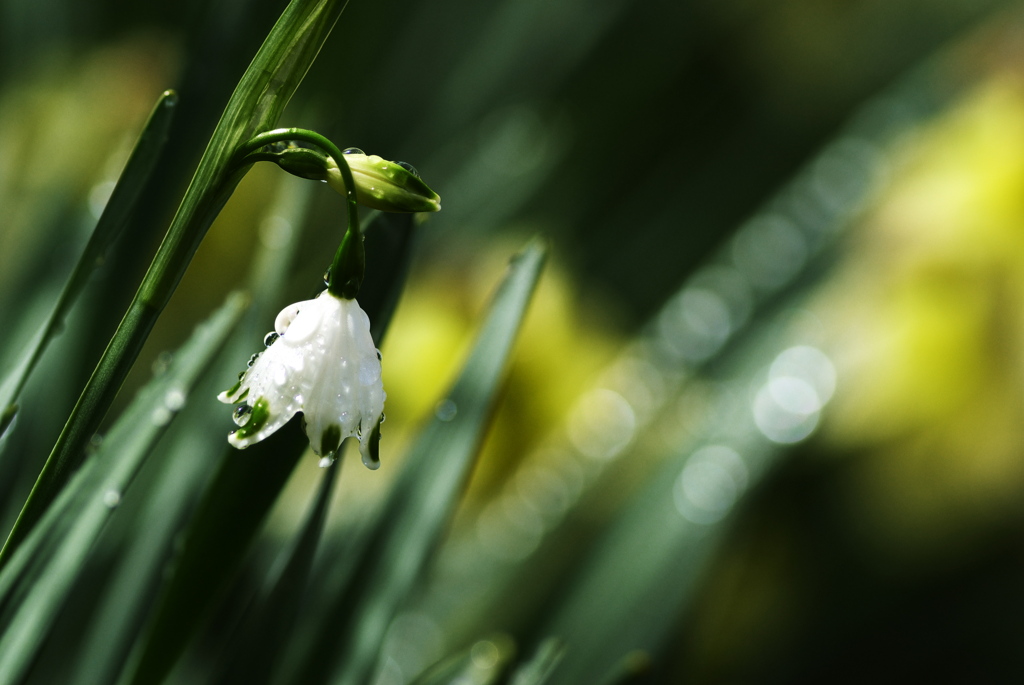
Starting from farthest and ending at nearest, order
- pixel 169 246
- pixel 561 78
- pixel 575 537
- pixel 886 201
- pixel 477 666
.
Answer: pixel 561 78, pixel 886 201, pixel 575 537, pixel 477 666, pixel 169 246

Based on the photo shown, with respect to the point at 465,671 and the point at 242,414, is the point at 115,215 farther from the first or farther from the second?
the point at 465,671

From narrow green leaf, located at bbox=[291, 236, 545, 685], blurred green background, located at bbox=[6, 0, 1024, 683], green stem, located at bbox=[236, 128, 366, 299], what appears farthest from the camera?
blurred green background, located at bbox=[6, 0, 1024, 683]

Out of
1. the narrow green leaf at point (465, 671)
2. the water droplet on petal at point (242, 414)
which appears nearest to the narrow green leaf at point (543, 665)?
the narrow green leaf at point (465, 671)

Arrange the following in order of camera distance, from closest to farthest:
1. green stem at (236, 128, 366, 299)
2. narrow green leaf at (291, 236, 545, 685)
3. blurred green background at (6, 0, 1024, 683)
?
1. green stem at (236, 128, 366, 299)
2. narrow green leaf at (291, 236, 545, 685)
3. blurred green background at (6, 0, 1024, 683)

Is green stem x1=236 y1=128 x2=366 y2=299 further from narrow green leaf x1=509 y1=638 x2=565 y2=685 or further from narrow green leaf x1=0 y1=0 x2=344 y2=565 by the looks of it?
narrow green leaf x1=509 y1=638 x2=565 y2=685

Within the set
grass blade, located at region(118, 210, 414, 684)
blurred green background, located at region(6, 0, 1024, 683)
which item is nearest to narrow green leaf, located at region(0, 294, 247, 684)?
grass blade, located at region(118, 210, 414, 684)

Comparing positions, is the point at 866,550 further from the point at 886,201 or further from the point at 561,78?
the point at 561,78

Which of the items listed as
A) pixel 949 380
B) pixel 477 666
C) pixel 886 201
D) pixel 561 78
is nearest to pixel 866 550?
pixel 949 380
